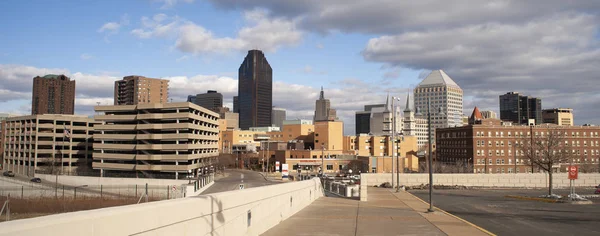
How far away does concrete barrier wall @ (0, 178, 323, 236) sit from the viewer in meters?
6.02

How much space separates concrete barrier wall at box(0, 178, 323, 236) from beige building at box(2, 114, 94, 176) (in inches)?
4296

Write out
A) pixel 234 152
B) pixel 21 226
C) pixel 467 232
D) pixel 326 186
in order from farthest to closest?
1. pixel 234 152
2. pixel 326 186
3. pixel 467 232
4. pixel 21 226

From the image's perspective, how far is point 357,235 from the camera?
51.4 ft

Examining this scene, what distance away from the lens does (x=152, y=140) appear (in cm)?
9925

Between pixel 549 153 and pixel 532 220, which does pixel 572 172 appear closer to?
pixel 549 153

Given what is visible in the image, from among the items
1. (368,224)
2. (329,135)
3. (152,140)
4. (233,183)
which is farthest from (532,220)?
(329,135)

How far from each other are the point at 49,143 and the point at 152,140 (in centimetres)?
3566

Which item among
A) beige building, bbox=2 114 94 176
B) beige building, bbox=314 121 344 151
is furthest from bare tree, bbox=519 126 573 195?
beige building, bbox=2 114 94 176


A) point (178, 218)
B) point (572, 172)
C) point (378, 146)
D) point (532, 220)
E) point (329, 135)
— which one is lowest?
point (532, 220)

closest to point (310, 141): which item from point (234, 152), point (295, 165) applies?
point (234, 152)

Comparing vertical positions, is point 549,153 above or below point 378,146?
below

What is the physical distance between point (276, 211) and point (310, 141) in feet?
490

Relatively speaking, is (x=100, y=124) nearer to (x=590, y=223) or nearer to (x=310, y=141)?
(x=310, y=141)

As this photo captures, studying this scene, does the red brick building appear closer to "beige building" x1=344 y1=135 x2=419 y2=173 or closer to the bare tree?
"beige building" x1=344 y1=135 x2=419 y2=173
